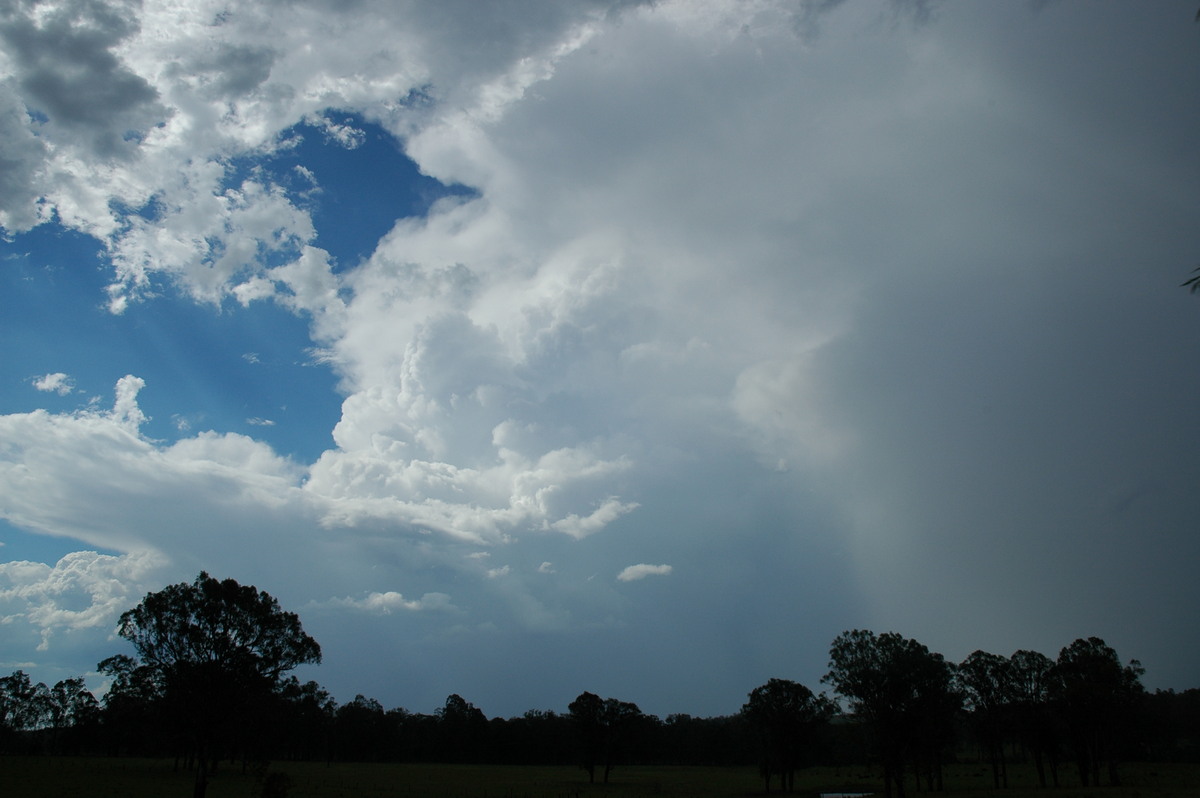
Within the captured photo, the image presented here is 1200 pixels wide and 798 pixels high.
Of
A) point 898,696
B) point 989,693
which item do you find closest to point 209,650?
point 898,696

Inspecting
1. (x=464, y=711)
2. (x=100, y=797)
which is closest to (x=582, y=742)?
(x=100, y=797)

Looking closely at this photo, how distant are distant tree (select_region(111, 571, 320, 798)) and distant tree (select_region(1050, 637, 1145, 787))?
68595mm

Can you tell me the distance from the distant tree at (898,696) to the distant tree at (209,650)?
44.7 m

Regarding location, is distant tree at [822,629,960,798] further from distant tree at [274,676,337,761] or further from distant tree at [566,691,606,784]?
distant tree at [274,676,337,761]

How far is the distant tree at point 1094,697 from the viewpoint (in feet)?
194

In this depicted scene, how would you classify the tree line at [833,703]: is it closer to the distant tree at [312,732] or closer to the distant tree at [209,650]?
the distant tree at [209,650]

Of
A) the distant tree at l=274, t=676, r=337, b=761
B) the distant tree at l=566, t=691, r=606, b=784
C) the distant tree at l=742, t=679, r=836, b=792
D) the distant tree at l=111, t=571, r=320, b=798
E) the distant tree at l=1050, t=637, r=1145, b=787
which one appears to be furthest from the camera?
the distant tree at l=274, t=676, r=337, b=761

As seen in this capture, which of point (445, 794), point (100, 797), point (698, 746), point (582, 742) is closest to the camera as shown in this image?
point (100, 797)

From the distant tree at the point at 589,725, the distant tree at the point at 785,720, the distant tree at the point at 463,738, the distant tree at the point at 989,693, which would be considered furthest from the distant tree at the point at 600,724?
the distant tree at the point at 463,738

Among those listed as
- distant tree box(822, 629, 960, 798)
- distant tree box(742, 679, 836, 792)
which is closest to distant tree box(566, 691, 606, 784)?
distant tree box(742, 679, 836, 792)

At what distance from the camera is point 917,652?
69062 mm

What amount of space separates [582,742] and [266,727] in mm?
46810

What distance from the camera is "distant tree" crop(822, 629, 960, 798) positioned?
4631 centimetres

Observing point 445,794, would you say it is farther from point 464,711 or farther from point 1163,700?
point 1163,700
